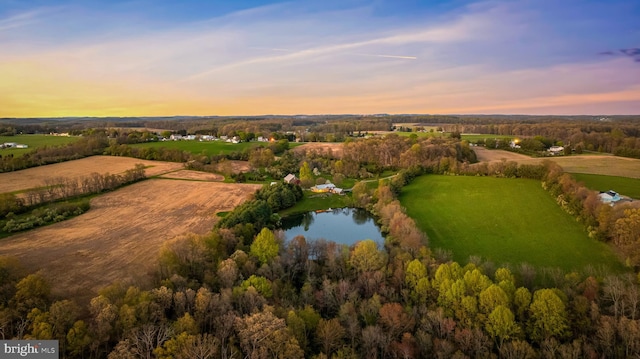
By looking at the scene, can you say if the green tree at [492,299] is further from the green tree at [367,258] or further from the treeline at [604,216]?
the treeline at [604,216]

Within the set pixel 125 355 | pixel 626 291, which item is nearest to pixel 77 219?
pixel 125 355

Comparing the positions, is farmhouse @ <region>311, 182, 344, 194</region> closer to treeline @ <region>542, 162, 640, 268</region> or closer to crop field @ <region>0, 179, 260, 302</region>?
crop field @ <region>0, 179, 260, 302</region>

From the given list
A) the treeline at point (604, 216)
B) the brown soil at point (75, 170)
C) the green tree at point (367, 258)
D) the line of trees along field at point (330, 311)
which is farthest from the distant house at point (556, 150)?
the brown soil at point (75, 170)

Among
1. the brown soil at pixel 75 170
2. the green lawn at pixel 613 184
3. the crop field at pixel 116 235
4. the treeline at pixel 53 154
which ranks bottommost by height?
the crop field at pixel 116 235

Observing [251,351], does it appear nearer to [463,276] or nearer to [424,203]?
[463,276]

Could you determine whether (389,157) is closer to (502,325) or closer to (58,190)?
(58,190)

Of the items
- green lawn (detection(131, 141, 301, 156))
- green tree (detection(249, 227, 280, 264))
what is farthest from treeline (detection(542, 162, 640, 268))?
green lawn (detection(131, 141, 301, 156))

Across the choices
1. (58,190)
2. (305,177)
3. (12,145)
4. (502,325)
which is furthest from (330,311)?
(12,145)
